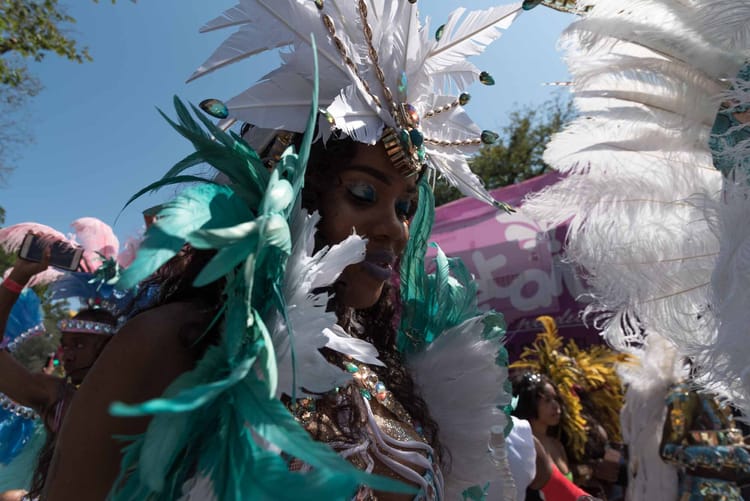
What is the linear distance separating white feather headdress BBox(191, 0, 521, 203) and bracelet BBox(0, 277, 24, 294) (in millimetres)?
1682

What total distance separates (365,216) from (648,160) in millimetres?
1310

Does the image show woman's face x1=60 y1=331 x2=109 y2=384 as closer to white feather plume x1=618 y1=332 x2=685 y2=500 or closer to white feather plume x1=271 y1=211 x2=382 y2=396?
white feather plume x1=271 y1=211 x2=382 y2=396

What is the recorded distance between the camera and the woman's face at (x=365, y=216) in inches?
51.3

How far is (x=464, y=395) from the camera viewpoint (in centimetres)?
156

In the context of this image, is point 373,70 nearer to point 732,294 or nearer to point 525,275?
point 732,294

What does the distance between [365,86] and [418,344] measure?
2.59ft

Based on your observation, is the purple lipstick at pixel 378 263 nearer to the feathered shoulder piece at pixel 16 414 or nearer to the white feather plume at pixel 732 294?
the white feather plume at pixel 732 294

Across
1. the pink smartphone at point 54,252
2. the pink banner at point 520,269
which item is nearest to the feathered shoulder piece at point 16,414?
the pink smartphone at point 54,252

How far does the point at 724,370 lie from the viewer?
4.79 ft

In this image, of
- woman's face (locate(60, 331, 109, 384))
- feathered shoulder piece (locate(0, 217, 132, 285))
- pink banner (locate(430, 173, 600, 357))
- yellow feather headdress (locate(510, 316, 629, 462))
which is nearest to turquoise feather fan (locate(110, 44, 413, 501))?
feathered shoulder piece (locate(0, 217, 132, 285))

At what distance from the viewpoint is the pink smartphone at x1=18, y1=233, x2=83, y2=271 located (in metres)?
2.48

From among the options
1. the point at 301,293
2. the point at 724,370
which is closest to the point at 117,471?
the point at 301,293

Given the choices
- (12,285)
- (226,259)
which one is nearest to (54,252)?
(12,285)

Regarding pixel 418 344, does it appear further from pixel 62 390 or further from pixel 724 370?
pixel 62 390
